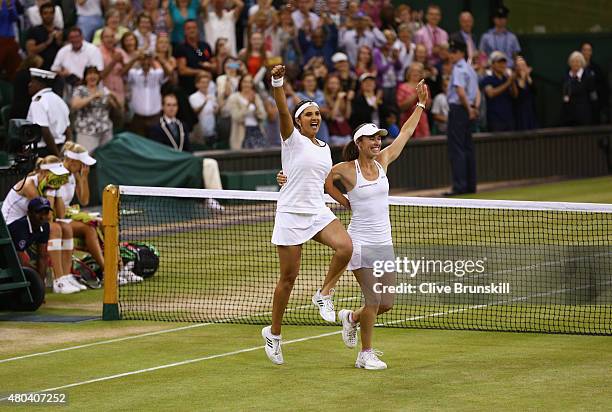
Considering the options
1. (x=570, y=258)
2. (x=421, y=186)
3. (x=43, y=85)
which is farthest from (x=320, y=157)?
(x=421, y=186)

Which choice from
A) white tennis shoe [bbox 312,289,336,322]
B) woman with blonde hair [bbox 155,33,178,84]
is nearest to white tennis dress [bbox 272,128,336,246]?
white tennis shoe [bbox 312,289,336,322]

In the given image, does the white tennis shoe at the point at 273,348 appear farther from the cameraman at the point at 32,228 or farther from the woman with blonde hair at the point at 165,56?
the woman with blonde hair at the point at 165,56

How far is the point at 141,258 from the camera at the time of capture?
16.4 metres

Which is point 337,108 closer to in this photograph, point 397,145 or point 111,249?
point 111,249

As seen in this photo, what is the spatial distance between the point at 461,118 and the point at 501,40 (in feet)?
18.5

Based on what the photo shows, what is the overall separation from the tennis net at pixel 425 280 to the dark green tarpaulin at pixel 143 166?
3403 millimetres

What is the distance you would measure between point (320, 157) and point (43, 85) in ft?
30.8

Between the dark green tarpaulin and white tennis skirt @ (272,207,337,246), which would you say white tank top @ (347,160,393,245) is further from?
the dark green tarpaulin

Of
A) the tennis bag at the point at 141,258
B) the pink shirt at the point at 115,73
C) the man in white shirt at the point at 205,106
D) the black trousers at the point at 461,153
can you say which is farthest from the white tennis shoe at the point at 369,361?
the black trousers at the point at 461,153

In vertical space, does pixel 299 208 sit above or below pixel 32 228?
above

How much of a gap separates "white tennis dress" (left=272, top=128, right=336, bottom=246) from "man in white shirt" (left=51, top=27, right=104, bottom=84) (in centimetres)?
1177

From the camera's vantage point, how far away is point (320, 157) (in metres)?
11.3

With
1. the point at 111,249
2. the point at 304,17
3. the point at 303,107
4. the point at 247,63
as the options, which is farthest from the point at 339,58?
the point at 303,107

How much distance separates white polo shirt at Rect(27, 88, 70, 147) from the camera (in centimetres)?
2005
